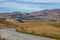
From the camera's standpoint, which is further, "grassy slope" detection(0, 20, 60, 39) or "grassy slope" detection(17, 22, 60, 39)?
"grassy slope" detection(0, 20, 60, 39)

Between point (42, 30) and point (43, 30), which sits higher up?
point (43, 30)

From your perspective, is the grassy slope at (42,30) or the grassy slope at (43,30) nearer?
the grassy slope at (43,30)

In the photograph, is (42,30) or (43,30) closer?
(43,30)
